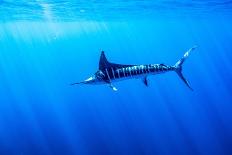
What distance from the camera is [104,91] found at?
35.6 metres

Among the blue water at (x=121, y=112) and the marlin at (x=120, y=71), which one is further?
the blue water at (x=121, y=112)

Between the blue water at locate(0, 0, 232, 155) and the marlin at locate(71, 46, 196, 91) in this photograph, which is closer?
the marlin at locate(71, 46, 196, 91)

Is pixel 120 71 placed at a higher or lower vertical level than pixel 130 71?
higher

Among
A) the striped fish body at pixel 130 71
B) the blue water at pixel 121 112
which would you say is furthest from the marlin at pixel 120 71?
the blue water at pixel 121 112

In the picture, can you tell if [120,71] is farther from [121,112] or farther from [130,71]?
[121,112]

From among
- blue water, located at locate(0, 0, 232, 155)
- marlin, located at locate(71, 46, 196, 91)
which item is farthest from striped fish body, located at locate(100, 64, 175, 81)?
blue water, located at locate(0, 0, 232, 155)

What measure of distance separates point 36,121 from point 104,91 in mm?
9565

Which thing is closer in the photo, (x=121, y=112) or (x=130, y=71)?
(x=130, y=71)

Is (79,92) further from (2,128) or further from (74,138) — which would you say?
(74,138)

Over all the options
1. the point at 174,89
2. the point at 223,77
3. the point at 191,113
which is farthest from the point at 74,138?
the point at 223,77

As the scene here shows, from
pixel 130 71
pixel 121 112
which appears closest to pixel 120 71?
pixel 130 71

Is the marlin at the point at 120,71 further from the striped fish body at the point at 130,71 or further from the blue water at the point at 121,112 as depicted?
the blue water at the point at 121,112

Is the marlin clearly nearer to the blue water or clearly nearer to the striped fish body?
the striped fish body

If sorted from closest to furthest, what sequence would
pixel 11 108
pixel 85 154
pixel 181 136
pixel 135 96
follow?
pixel 85 154 < pixel 181 136 < pixel 135 96 < pixel 11 108
